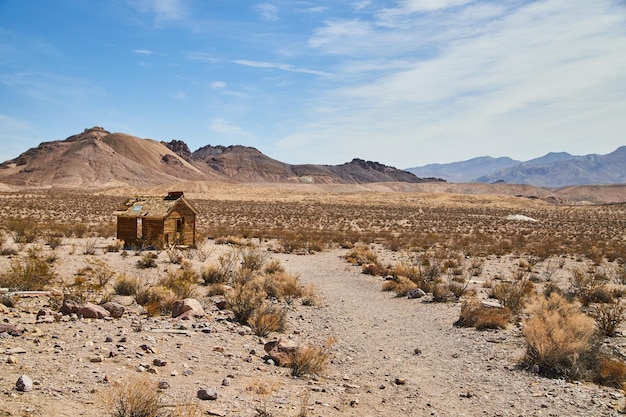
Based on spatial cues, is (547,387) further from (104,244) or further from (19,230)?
(19,230)

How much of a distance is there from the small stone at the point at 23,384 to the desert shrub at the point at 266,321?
15.3 ft

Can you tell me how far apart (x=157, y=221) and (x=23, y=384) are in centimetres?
1648

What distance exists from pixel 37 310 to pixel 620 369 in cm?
1051

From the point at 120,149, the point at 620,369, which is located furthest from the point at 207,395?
the point at 120,149

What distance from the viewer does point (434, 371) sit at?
849 centimetres

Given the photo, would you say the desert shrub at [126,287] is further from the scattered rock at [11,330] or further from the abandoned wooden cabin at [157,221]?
the abandoned wooden cabin at [157,221]

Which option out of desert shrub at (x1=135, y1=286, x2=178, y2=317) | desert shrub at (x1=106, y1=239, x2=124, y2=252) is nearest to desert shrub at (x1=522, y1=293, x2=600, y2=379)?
desert shrub at (x1=135, y1=286, x2=178, y2=317)

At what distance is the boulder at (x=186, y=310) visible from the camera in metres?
10.2

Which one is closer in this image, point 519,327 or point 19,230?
point 519,327

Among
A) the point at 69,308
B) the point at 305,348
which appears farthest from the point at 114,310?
the point at 305,348

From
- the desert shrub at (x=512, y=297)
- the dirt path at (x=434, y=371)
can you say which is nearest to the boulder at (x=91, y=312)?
the dirt path at (x=434, y=371)

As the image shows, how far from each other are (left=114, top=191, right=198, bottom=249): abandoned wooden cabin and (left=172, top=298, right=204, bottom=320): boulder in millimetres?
11393

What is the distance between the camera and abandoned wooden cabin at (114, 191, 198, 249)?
21.7 metres

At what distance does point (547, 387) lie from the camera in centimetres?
758
